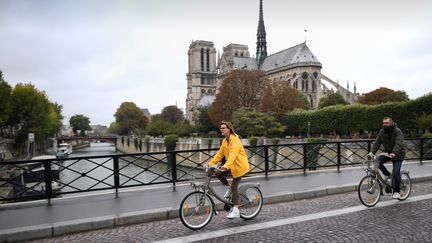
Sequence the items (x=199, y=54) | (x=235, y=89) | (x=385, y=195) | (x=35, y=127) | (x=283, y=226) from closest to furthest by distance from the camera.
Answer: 1. (x=283, y=226)
2. (x=385, y=195)
3. (x=35, y=127)
4. (x=235, y=89)
5. (x=199, y=54)

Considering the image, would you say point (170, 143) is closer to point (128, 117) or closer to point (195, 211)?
point (128, 117)

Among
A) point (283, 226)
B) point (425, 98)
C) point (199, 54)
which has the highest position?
point (199, 54)

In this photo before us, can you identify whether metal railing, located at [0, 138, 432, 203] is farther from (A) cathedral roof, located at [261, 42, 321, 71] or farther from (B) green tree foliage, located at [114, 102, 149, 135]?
(B) green tree foliage, located at [114, 102, 149, 135]

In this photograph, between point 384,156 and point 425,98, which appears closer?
point 384,156

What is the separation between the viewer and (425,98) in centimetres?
2816

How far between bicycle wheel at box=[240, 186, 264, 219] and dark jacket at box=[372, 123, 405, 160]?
9.94ft

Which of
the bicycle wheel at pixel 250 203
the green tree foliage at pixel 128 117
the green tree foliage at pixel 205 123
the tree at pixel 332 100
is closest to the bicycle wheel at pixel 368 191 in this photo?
the bicycle wheel at pixel 250 203

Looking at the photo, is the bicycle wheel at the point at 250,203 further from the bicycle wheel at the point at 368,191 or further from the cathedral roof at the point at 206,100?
the cathedral roof at the point at 206,100

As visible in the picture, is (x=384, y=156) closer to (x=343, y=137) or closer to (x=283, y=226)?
(x=283, y=226)

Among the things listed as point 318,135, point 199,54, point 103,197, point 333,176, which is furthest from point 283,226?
point 199,54

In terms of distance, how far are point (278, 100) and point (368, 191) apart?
133 feet

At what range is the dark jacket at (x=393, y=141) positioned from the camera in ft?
25.1

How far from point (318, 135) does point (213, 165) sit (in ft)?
128

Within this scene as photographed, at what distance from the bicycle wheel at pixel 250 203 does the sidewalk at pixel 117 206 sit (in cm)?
137
